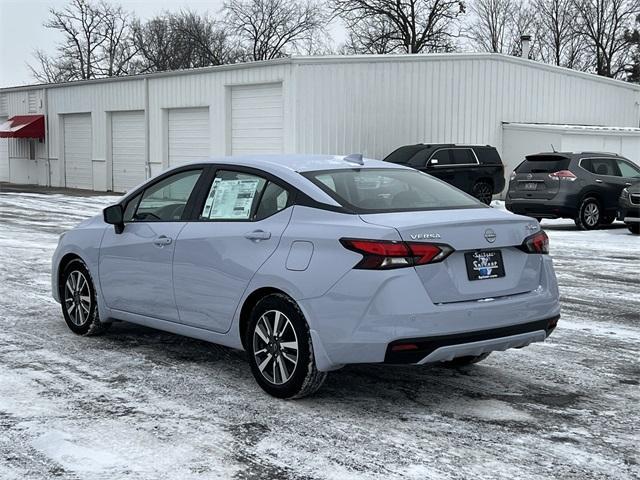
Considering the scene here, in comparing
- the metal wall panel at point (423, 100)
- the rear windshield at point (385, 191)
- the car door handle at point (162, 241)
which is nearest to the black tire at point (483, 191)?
the metal wall panel at point (423, 100)

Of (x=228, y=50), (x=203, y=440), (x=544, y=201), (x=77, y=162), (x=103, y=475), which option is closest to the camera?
(x=103, y=475)

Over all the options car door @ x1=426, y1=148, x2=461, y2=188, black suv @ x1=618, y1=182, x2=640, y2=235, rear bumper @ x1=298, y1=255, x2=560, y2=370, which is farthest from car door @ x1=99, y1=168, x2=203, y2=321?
car door @ x1=426, y1=148, x2=461, y2=188

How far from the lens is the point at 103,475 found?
422 cm

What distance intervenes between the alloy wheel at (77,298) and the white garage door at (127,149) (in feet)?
81.2

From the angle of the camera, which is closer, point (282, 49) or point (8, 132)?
point (8, 132)

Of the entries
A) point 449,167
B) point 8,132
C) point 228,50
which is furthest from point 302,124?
point 228,50

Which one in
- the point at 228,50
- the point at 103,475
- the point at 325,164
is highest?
the point at 228,50

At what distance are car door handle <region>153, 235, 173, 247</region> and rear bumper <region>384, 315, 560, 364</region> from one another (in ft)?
6.84

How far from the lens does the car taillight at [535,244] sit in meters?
5.51

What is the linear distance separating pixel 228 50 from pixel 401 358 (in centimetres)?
6615

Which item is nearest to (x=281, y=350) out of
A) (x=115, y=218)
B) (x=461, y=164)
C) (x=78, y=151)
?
(x=115, y=218)

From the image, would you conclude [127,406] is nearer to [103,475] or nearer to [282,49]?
[103,475]

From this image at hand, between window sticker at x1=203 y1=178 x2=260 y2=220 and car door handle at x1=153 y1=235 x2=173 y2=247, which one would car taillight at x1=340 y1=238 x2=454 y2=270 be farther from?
car door handle at x1=153 y1=235 x2=173 y2=247

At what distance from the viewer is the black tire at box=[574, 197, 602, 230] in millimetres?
18078
